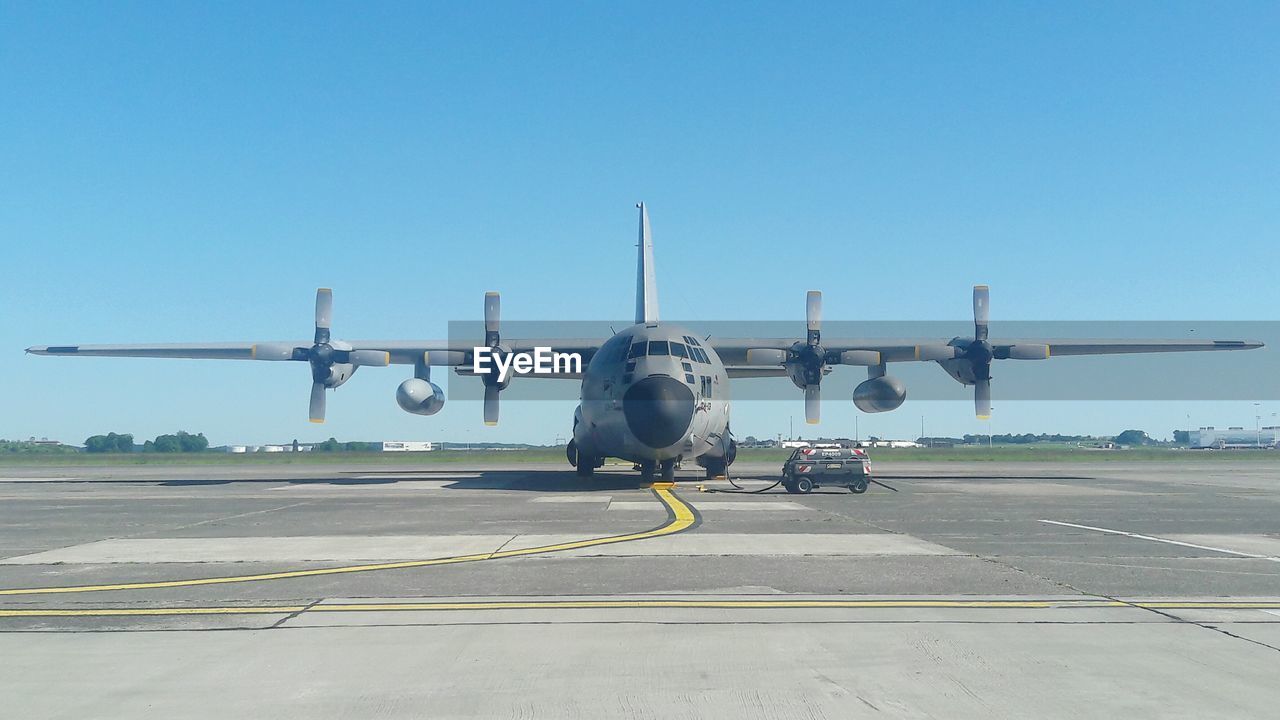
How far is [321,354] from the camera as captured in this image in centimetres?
3198

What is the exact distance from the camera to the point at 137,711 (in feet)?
16.1

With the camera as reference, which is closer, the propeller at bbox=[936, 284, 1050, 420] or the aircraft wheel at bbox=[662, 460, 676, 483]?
the aircraft wheel at bbox=[662, 460, 676, 483]

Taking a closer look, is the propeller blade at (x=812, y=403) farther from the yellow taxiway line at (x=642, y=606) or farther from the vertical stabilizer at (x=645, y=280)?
the yellow taxiway line at (x=642, y=606)

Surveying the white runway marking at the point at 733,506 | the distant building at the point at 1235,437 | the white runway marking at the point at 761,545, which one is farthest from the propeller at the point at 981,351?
the distant building at the point at 1235,437

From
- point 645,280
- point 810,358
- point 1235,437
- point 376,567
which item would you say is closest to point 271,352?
point 645,280

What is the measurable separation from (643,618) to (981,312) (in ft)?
95.4

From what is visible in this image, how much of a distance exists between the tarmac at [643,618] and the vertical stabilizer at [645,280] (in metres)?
20.3

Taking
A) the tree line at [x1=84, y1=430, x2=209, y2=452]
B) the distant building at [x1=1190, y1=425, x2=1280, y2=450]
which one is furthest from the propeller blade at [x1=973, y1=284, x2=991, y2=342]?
the distant building at [x1=1190, y1=425, x2=1280, y2=450]

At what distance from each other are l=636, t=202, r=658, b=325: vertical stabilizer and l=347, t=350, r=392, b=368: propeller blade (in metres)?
10.6

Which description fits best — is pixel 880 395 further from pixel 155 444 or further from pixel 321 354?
pixel 155 444

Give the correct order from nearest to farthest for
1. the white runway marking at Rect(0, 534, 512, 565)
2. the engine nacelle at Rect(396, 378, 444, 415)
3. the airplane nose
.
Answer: the white runway marking at Rect(0, 534, 512, 565), the airplane nose, the engine nacelle at Rect(396, 378, 444, 415)

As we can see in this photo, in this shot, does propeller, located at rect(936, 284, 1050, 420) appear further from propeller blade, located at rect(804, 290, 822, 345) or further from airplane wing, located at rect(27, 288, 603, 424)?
airplane wing, located at rect(27, 288, 603, 424)

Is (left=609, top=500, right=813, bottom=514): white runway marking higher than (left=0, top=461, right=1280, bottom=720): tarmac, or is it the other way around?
(left=0, top=461, right=1280, bottom=720): tarmac

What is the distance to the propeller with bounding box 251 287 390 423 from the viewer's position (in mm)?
32062
